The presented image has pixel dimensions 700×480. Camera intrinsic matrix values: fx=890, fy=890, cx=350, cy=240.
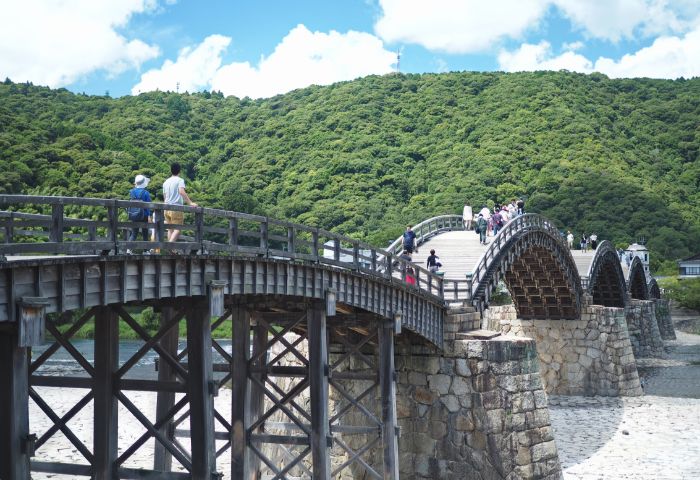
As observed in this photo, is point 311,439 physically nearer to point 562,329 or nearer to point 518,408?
point 518,408

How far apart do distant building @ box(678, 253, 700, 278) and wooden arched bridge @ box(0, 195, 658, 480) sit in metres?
62.9

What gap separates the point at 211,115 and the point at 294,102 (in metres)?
11.0

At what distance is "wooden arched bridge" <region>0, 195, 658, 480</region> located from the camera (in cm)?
868

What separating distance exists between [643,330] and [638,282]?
34.3 feet

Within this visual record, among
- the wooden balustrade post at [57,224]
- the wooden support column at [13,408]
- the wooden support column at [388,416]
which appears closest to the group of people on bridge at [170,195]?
the wooden balustrade post at [57,224]

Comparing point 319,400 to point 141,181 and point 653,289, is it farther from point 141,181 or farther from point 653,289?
point 653,289

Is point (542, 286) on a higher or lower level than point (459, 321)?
higher

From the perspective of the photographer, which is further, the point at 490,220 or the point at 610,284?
the point at 610,284

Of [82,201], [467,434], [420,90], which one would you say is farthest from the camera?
[420,90]

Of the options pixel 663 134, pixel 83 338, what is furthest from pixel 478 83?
pixel 83 338

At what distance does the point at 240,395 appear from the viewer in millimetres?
16047

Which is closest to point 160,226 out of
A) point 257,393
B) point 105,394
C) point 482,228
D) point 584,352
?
point 105,394

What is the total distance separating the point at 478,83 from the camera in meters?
113

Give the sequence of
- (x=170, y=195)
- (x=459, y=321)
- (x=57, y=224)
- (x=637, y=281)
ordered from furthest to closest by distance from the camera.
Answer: (x=637, y=281) < (x=459, y=321) < (x=170, y=195) < (x=57, y=224)
